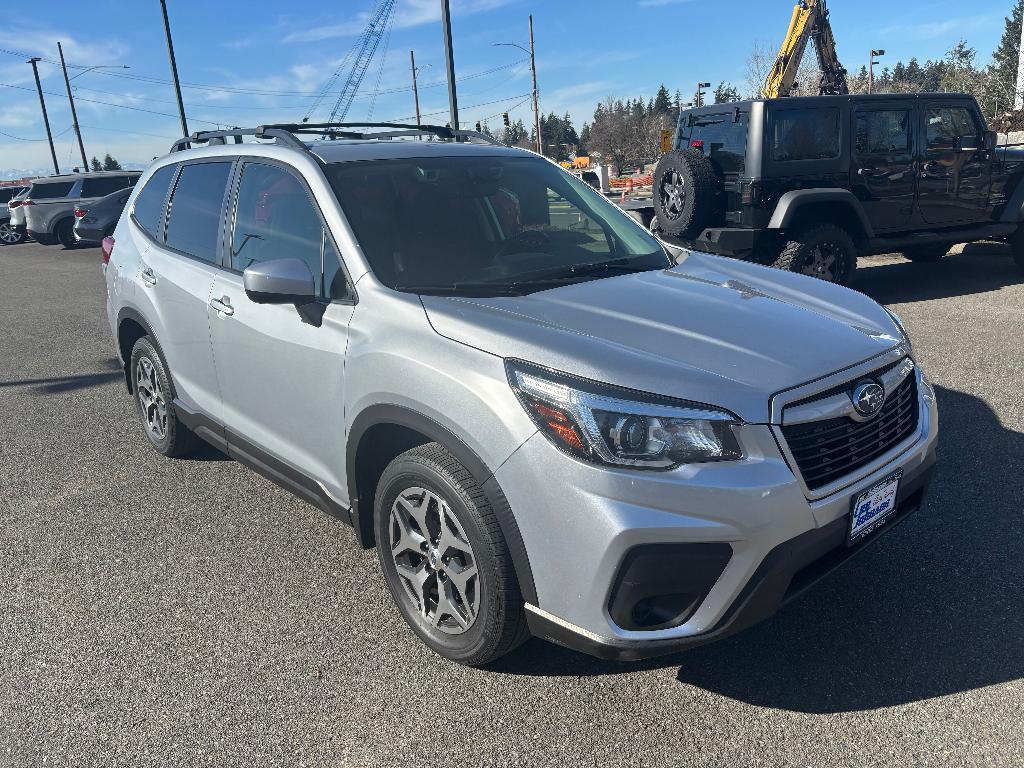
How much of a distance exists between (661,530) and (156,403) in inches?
146

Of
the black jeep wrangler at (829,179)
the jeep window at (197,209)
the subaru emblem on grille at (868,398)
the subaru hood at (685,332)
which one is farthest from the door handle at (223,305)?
the black jeep wrangler at (829,179)

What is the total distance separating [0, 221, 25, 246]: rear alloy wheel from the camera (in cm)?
2572

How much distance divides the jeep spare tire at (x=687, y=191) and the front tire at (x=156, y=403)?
18.2ft

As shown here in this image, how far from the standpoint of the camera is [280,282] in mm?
2941

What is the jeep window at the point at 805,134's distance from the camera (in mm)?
8055

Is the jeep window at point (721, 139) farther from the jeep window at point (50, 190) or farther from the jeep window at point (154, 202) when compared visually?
the jeep window at point (50, 190)

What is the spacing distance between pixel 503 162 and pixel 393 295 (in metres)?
1.35

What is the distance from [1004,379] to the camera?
5.58m

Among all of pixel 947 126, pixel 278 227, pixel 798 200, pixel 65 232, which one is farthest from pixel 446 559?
pixel 65 232

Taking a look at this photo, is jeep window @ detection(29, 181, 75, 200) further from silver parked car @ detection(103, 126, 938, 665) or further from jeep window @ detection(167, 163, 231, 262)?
silver parked car @ detection(103, 126, 938, 665)

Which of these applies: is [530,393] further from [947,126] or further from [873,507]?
[947,126]

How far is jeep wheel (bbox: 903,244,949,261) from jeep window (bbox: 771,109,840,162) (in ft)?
7.56

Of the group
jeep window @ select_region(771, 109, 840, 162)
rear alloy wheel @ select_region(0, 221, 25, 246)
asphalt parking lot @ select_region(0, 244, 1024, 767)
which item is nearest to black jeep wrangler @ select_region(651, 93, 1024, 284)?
jeep window @ select_region(771, 109, 840, 162)

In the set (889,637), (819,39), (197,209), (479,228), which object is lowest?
(889,637)
